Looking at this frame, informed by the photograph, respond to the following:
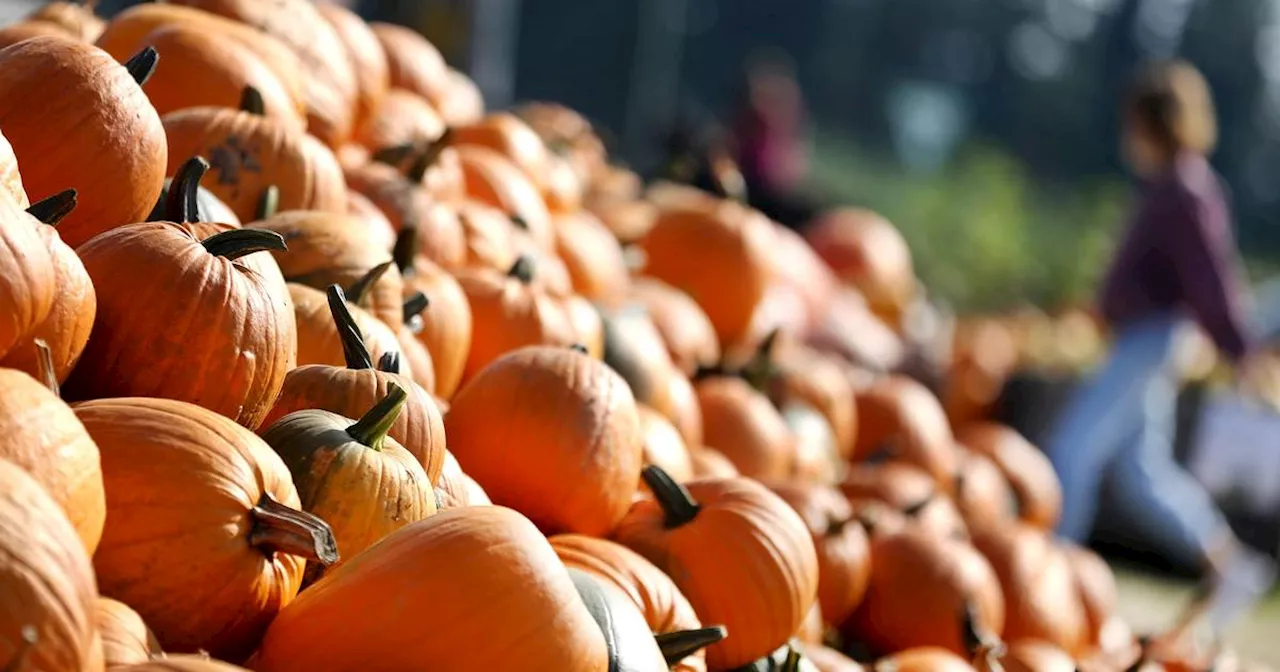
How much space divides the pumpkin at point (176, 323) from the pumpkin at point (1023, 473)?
11.1ft

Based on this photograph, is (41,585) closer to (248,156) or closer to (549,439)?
(549,439)

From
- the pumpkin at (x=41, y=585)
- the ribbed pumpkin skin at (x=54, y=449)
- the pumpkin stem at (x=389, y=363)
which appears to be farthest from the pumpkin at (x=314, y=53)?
the pumpkin at (x=41, y=585)

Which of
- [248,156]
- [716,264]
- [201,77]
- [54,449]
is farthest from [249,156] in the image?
[716,264]

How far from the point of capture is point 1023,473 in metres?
4.70

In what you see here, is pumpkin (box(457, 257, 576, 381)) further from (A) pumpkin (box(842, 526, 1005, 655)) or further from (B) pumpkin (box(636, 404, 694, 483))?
(A) pumpkin (box(842, 526, 1005, 655))

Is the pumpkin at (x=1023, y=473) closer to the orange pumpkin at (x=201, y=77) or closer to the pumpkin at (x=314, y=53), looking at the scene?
the pumpkin at (x=314, y=53)

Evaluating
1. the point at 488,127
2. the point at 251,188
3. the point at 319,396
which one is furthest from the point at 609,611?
the point at 488,127

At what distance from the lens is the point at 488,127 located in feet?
13.2

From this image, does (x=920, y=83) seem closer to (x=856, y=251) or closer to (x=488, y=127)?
(x=856, y=251)

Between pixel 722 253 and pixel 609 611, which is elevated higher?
pixel 609 611

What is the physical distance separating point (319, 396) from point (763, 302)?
285 centimetres

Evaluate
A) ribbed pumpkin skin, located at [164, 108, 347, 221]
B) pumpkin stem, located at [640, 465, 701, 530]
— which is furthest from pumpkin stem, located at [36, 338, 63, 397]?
pumpkin stem, located at [640, 465, 701, 530]

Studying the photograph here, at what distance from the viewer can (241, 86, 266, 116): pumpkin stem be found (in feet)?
8.63

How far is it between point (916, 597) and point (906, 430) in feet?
4.01
